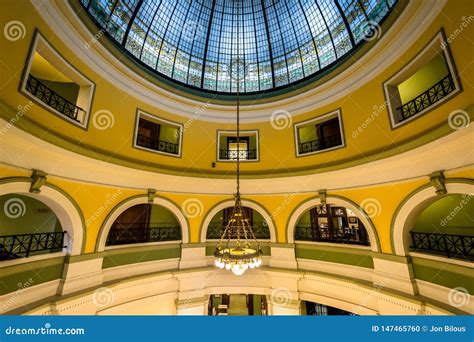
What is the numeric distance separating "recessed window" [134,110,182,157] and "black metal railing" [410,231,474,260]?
877 centimetres

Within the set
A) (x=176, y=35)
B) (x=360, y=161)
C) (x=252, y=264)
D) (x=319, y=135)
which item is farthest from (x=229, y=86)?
(x=252, y=264)

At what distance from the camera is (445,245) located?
518cm

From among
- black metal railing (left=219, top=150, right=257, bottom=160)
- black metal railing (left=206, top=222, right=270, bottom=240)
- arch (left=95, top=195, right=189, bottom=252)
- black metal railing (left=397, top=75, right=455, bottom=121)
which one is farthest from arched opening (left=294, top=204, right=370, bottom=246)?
arch (left=95, top=195, right=189, bottom=252)

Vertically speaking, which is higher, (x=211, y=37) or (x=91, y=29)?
(x=211, y=37)

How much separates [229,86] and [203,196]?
18.4 ft

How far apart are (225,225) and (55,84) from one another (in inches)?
361

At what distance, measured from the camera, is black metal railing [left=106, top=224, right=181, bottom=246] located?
8.21 m

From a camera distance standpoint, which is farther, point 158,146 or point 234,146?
point 234,146

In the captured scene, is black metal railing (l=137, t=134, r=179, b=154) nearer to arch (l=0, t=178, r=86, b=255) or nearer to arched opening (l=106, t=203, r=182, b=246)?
arched opening (l=106, t=203, r=182, b=246)

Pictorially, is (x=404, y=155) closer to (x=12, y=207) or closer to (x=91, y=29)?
(x=91, y=29)

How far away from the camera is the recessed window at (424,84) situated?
15.4ft

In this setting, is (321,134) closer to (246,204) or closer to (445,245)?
(246,204)

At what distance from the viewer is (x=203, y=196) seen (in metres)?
9.03

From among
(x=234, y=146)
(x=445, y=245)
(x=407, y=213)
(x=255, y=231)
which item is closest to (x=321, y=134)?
(x=234, y=146)
